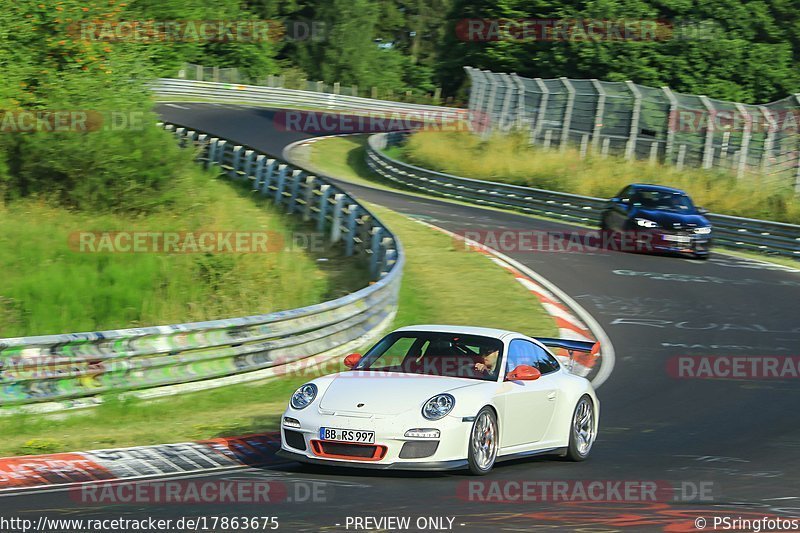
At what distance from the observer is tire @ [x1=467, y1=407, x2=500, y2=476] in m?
8.61

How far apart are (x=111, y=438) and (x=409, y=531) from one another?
4297 mm

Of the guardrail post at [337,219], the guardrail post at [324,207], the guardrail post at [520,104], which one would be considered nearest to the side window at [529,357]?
the guardrail post at [337,219]

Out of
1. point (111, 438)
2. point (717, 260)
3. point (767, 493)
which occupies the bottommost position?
point (717, 260)

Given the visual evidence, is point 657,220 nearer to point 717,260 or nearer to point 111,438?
point 717,260

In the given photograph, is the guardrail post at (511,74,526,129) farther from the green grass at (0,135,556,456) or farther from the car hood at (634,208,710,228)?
the green grass at (0,135,556,456)

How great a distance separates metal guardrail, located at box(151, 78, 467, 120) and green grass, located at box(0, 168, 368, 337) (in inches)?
1304

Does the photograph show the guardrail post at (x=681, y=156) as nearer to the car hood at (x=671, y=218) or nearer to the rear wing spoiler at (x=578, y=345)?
the car hood at (x=671, y=218)

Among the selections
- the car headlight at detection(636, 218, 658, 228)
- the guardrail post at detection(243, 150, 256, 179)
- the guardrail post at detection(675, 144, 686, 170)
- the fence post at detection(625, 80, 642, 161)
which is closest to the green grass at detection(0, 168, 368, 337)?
the guardrail post at detection(243, 150, 256, 179)

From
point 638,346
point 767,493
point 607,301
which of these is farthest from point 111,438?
point 607,301

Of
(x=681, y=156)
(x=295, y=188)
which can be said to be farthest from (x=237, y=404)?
(x=681, y=156)

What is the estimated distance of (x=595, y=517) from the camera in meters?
7.23

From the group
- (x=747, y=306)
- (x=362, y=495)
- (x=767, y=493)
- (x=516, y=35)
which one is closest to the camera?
(x=362, y=495)

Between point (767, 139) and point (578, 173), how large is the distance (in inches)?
263

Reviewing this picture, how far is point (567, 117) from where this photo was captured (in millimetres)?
39531
